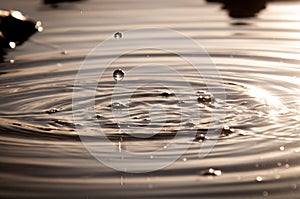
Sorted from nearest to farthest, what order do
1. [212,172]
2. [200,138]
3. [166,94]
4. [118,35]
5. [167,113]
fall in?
[212,172] → [200,138] → [167,113] → [166,94] → [118,35]

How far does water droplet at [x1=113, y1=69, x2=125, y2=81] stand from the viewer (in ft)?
26.1

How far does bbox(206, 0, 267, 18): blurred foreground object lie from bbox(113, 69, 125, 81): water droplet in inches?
145

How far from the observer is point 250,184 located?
16.6 ft

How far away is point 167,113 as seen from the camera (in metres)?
6.60

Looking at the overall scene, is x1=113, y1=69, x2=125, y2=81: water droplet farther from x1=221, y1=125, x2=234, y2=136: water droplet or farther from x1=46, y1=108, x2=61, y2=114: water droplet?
x1=221, y1=125, x2=234, y2=136: water droplet

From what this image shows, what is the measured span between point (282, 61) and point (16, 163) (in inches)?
151

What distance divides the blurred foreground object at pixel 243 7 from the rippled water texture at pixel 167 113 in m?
0.57

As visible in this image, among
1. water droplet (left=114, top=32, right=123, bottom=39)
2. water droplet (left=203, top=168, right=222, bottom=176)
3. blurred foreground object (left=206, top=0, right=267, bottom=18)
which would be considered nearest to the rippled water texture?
water droplet (left=203, top=168, right=222, bottom=176)

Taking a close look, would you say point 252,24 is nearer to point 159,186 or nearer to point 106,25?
point 106,25

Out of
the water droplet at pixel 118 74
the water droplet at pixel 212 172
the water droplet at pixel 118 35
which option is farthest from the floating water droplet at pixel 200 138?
the water droplet at pixel 118 35

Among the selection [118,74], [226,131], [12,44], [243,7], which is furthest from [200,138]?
[243,7]

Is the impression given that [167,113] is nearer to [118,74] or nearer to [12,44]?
[118,74]

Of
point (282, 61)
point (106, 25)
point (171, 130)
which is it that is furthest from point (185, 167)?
point (106, 25)

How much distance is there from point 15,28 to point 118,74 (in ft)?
10.2
